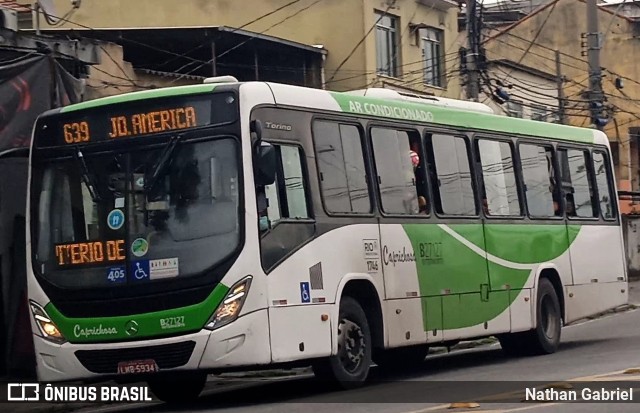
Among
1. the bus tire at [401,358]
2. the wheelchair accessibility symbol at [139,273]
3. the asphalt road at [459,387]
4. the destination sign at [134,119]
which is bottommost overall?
the asphalt road at [459,387]

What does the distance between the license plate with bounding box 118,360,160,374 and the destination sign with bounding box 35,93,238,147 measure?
2187 mm

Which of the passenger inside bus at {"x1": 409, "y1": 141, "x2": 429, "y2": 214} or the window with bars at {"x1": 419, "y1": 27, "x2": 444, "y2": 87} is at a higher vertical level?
the window with bars at {"x1": 419, "y1": 27, "x2": 444, "y2": 87}

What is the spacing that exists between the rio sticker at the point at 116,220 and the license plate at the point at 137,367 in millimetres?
1295

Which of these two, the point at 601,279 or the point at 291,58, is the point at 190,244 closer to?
the point at 601,279

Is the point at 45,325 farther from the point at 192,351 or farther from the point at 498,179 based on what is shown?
the point at 498,179

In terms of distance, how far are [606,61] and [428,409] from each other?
45.9 meters

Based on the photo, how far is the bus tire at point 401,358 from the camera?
675 inches

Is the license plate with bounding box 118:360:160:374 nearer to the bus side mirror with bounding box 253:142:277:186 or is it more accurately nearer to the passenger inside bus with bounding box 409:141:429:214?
the bus side mirror with bounding box 253:142:277:186

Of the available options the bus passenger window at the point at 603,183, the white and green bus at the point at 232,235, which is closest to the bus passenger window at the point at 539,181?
the bus passenger window at the point at 603,183

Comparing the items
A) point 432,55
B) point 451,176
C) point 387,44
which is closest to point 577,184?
point 451,176

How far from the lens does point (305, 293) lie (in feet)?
41.8

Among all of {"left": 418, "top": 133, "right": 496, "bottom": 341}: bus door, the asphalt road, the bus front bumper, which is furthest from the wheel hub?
{"left": 418, "top": 133, "right": 496, "bottom": 341}: bus door

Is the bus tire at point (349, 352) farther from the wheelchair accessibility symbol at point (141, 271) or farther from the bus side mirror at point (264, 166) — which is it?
the wheelchair accessibility symbol at point (141, 271)

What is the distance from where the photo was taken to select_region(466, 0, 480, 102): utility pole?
1046 inches
